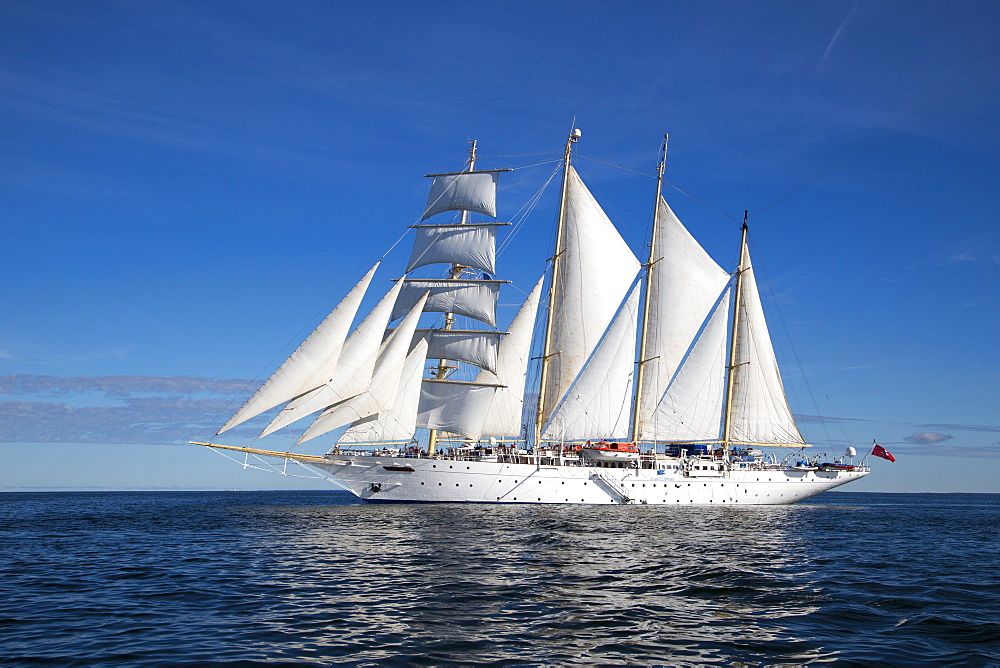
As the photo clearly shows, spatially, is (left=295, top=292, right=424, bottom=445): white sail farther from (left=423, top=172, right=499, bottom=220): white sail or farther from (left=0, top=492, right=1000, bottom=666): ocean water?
(left=0, top=492, right=1000, bottom=666): ocean water

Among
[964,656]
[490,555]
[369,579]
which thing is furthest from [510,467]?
[964,656]

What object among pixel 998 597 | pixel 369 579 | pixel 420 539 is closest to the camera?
pixel 998 597

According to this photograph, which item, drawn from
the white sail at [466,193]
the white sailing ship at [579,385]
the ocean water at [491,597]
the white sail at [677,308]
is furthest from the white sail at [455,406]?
the ocean water at [491,597]

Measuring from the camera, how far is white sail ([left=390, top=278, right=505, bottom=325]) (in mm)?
60906

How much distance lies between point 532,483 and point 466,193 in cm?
2440

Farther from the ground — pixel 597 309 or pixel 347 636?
pixel 597 309

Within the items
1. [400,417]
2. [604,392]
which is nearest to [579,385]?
[604,392]

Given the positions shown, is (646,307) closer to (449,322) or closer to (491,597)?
(449,322)

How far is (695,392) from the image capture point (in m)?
63.3

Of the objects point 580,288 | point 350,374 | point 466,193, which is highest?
point 466,193

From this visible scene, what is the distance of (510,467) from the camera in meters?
53.8

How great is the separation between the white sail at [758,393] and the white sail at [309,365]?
34929mm

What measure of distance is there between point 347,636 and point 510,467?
39878 millimetres

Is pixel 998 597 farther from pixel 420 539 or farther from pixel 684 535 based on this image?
pixel 420 539
